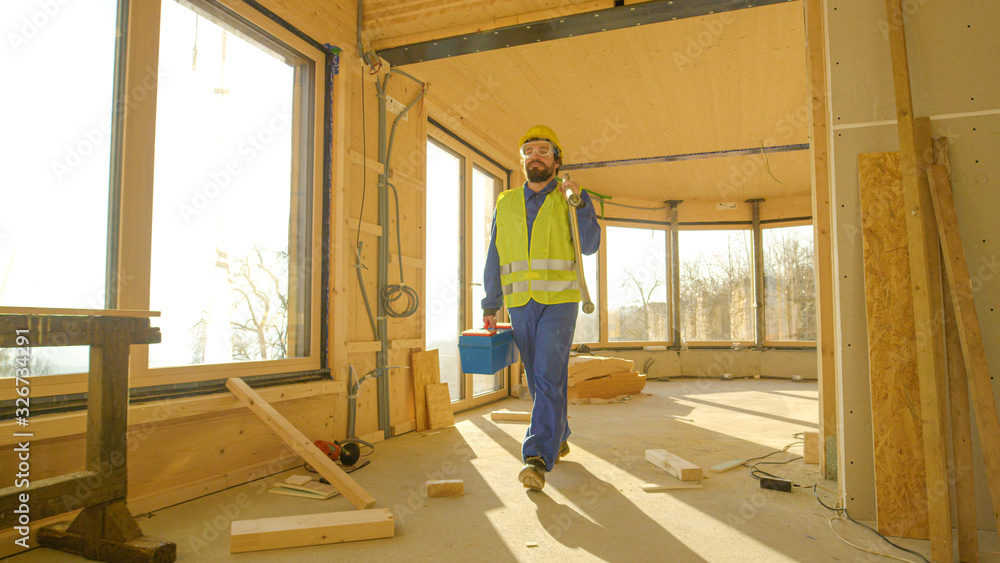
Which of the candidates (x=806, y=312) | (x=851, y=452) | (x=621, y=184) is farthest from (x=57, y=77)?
(x=806, y=312)

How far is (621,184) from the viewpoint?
9.60 meters

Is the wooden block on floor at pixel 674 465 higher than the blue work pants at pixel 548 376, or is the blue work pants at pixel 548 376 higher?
the blue work pants at pixel 548 376

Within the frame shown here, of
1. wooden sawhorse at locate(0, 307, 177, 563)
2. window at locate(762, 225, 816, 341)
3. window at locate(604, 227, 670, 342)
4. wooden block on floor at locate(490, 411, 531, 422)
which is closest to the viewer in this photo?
wooden sawhorse at locate(0, 307, 177, 563)

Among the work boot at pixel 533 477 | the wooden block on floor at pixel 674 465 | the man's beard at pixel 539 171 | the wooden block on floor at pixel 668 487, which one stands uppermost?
the man's beard at pixel 539 171

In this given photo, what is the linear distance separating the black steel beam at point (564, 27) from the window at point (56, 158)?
2197 millimetres

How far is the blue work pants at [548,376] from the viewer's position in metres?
3.12

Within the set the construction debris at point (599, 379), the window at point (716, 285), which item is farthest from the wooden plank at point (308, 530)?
the window at point (716, 285)

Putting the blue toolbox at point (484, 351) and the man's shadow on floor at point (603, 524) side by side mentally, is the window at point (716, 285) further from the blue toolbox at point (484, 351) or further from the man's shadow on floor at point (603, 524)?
the man's shadow on floor at point (603, 524)

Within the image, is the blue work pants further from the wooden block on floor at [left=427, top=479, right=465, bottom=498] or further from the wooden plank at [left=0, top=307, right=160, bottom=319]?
the wooden plank at [left=0, top=307, right=160, bottom=319]

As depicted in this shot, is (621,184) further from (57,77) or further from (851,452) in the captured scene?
(57,77)

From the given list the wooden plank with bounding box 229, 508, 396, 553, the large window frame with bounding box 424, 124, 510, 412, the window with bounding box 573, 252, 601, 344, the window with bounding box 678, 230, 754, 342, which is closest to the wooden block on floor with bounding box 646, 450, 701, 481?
the wooden plank with bounding box 229, 508, 396, 553

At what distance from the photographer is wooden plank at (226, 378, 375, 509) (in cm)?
277

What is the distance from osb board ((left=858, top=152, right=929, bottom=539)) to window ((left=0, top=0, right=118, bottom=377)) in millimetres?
3428

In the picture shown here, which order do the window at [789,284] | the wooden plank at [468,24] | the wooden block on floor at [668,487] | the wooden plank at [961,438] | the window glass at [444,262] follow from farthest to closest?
the window at [789,284] < the window glass at [444,262] < the wooden plank at [468,24] < the wooden block on floor at [668,487] < the wooden plank at [961,438]
